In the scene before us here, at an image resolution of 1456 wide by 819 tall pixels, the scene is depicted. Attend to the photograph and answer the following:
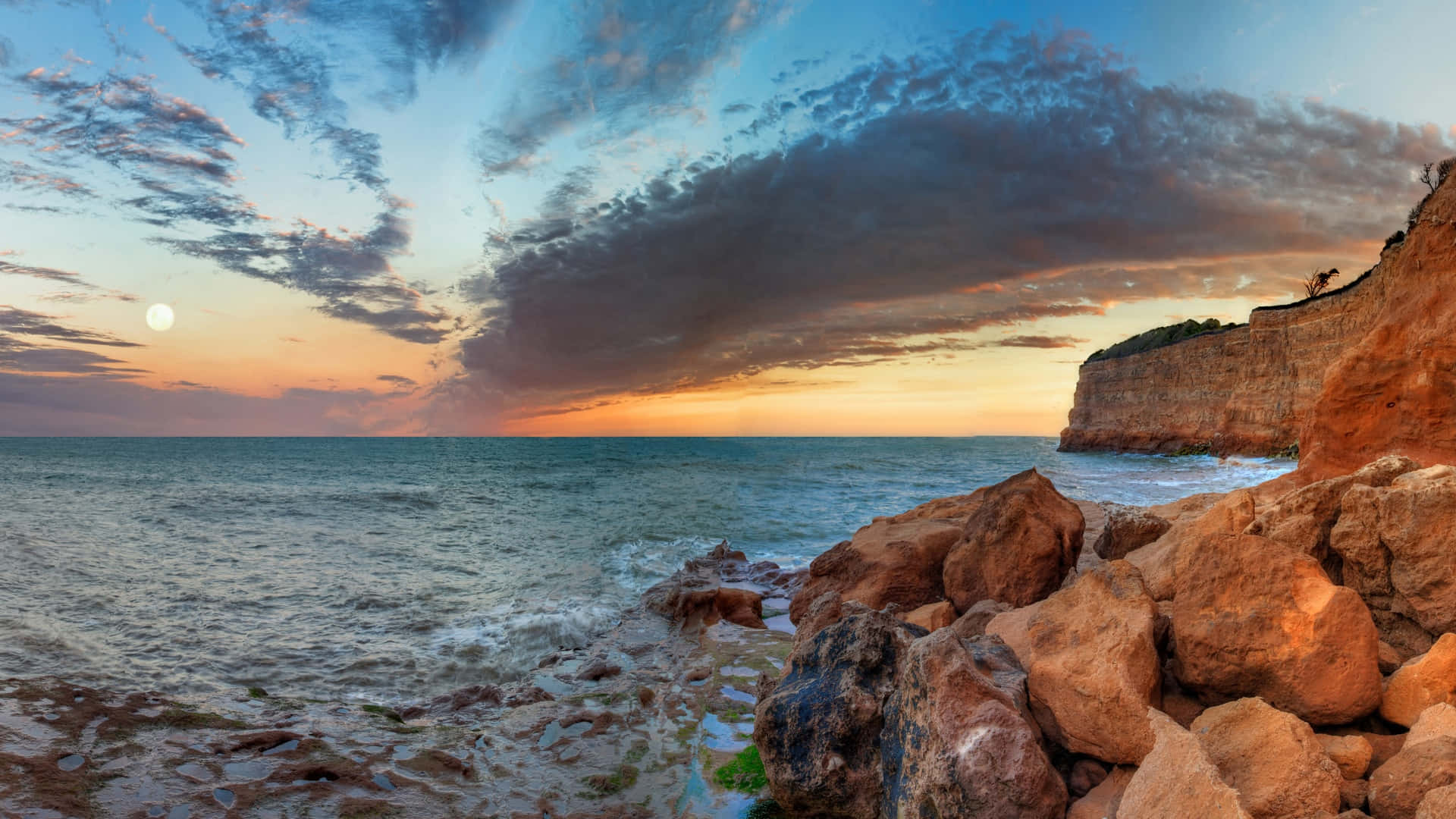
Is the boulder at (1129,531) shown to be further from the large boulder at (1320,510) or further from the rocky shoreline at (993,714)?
the large boulder at (1320,510)

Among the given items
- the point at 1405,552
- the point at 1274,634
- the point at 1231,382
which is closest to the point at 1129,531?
the point at 1405,552

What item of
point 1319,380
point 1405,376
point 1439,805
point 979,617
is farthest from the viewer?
point 1319,380

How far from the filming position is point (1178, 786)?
3135 mm

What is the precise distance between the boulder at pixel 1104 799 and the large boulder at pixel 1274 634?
0.87 m

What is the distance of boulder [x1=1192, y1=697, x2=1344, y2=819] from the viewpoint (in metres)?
3.26

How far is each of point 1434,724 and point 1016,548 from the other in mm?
3957

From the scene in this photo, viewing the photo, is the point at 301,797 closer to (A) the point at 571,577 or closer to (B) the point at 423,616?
(B) the point at 423,616

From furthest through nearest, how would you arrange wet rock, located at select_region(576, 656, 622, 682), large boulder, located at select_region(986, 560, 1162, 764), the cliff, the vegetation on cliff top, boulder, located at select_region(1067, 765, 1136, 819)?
1. the vegetation on cliff top
2. the cliff
3. wet rock, located at select_region(576, 656, 622, 682)
4. large boulder, located at select_region(986, 560, 1162, 764)
5. boulder, located at select_region(1067, 765, 1136, 819)

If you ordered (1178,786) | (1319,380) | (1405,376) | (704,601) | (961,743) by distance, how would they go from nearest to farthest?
1. (1178,786)
2. (961,743)
3. (704,601)
4. (1405,376)
5. (1319,380)

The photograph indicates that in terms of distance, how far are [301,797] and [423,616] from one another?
6985 millimetres

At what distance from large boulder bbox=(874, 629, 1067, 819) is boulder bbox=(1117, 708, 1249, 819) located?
20.8 inches

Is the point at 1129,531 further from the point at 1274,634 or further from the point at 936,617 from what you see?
the point at 1274,634

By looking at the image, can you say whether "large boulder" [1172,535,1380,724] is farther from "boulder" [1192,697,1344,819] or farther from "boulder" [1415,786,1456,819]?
"boulder" [1415,786,1456,819]

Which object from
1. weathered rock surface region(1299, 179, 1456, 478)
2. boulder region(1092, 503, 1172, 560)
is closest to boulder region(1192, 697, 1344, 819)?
boulder region(1092, 503, 1172, 560)
